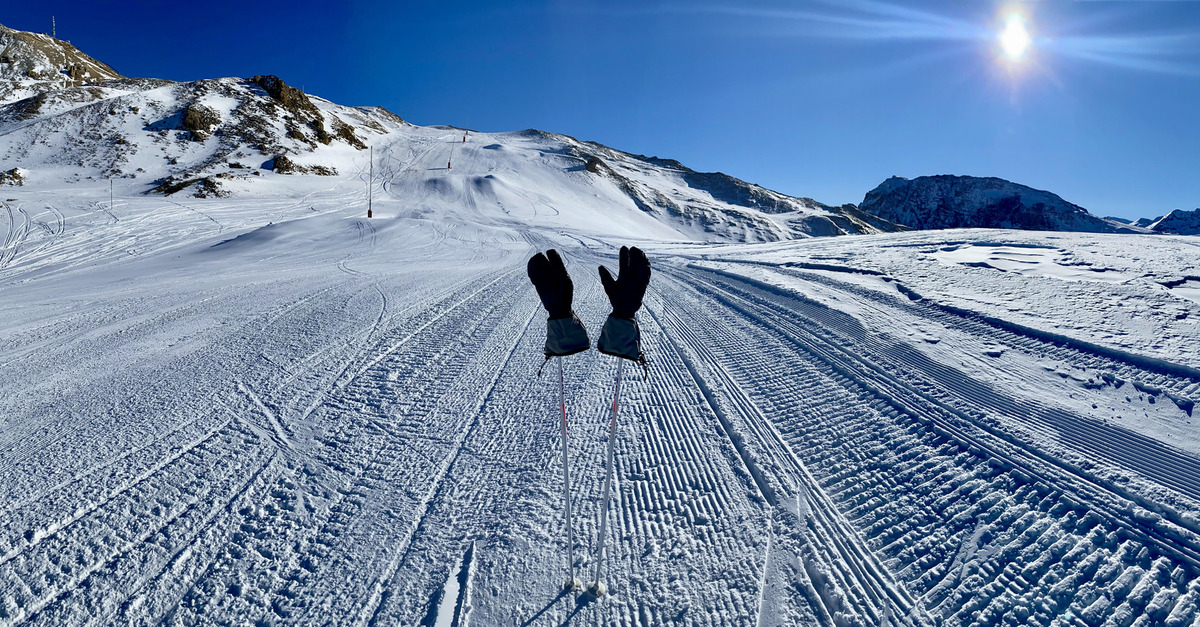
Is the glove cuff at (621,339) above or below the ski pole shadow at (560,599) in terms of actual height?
above

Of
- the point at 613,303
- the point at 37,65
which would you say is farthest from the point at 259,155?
the point at 37,65

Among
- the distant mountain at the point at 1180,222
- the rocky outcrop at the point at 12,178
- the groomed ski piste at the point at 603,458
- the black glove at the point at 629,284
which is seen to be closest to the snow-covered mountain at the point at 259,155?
the rocky outcrop at the point at 12,178

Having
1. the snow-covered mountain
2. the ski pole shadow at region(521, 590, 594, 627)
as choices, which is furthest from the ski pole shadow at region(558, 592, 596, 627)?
the snow-covered mountain

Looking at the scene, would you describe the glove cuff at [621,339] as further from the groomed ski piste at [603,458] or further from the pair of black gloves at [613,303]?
the groomed ski piste at [603,458]

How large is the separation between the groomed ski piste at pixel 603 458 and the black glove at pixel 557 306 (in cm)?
119

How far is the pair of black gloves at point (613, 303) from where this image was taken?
9.31 feet

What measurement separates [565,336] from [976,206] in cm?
22085

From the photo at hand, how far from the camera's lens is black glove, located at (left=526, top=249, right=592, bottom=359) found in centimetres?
286

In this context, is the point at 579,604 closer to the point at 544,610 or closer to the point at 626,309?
the point at 544,610

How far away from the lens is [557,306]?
9.57 ft

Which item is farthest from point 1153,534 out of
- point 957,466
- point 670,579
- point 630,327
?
point 630,327

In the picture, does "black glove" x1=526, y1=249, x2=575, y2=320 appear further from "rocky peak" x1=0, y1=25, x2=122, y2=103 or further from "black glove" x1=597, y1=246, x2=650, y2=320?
"rocky peak" x1=0, y1=25, x2=122, y2=103

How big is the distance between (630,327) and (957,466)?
291 cm

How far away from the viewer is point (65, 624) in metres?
2.32
